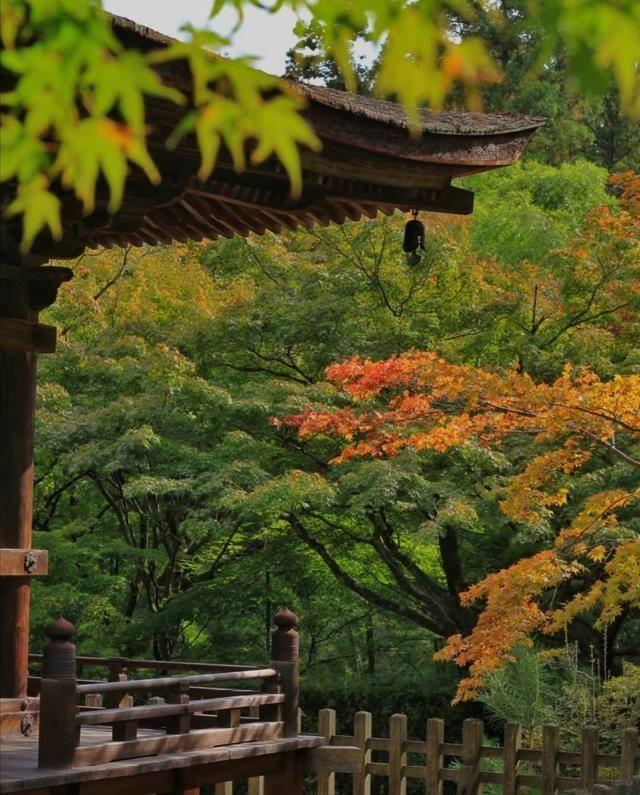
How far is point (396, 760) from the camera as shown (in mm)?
13203

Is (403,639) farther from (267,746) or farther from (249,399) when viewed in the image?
(267,746)

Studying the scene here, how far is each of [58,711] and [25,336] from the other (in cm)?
198

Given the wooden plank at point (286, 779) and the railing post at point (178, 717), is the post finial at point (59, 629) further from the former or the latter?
the wooden plank at point (286, 779)

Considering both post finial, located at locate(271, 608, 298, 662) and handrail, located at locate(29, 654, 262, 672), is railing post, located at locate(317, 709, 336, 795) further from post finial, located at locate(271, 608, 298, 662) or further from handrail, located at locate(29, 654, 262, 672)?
post finial, located at locate(271, 608, 298, 662)

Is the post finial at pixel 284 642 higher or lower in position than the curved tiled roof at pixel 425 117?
lower

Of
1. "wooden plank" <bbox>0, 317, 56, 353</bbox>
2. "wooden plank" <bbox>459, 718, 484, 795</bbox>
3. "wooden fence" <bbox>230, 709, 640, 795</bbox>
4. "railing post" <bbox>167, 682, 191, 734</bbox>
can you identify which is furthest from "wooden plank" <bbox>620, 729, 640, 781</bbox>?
"wooden plank" <bbox>0, 317, 56, 353</bbox>

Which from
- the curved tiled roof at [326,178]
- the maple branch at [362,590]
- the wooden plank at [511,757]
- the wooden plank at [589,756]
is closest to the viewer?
the curved tiled roof at [326,178]

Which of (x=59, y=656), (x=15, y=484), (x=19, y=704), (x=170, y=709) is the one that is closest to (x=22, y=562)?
(x=15, y=484)

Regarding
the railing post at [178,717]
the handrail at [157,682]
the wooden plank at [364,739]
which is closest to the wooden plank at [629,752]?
the wooden plank at [364,739]

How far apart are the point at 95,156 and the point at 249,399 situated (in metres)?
13.7

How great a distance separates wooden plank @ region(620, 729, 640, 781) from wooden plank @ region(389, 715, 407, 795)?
7.22ft

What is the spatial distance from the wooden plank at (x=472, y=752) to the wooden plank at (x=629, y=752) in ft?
4.57

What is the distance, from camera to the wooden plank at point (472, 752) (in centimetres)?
1267

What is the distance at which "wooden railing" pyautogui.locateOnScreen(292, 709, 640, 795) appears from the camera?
12.0m
